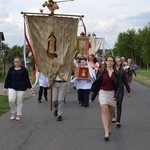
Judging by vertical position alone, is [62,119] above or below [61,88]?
below

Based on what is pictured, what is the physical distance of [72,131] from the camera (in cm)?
1122

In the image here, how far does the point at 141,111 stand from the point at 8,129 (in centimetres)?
542

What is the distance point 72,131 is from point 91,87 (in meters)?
1.24

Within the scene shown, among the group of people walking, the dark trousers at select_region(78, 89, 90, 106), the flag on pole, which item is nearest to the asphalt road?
the group of people walking

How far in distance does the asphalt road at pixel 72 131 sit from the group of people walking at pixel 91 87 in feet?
1.13

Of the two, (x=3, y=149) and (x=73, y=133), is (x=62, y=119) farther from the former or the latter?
(x=3, y=149)

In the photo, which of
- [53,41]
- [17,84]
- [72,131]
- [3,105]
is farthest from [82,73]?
[72,131]

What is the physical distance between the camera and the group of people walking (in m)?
10.3

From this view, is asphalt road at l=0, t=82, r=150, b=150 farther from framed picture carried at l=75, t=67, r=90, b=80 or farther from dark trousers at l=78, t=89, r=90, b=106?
framed picture carried at l=75, t=67, r=90, b=80

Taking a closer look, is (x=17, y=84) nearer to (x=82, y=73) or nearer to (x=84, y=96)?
(x=84, y=96)

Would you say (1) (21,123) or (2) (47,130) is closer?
→ (2) (47,130)

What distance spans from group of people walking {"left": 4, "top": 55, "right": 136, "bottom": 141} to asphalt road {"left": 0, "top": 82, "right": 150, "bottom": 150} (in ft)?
1.13

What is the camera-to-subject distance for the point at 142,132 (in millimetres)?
11070

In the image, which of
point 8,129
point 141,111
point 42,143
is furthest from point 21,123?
point 141,111
